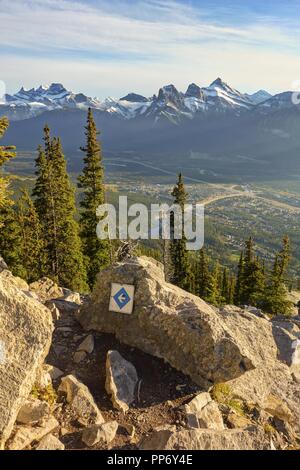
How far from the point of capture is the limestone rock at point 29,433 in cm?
974

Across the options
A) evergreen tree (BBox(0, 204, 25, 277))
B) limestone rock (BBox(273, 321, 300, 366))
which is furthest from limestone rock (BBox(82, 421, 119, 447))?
evergreen tree (BBox(0, 204, 25, 277))

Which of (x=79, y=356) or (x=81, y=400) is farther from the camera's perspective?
(x=79, y=356)

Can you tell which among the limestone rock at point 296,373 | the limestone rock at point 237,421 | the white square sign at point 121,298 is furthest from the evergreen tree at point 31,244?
the limestone rock at point 237,421

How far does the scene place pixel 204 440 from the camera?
10.0 metres

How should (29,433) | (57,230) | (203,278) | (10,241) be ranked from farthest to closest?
(203,278) → (57,230) → (10,241) → (29,433)

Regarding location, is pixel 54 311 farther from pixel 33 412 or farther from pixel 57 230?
pixel 57 230

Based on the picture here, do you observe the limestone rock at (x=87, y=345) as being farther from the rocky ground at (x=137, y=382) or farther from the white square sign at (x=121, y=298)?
the white square sign at (x=121, y=298)

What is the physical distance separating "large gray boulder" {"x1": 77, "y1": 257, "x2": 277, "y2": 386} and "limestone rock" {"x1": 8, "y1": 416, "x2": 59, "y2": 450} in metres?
4.31

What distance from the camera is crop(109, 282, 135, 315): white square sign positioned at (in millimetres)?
14906

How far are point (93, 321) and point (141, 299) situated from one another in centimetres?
218

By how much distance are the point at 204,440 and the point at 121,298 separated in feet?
20.3

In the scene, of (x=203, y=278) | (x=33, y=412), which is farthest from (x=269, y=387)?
(x=203, y=278)

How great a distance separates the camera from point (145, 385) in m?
13.0

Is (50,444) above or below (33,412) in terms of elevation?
below
